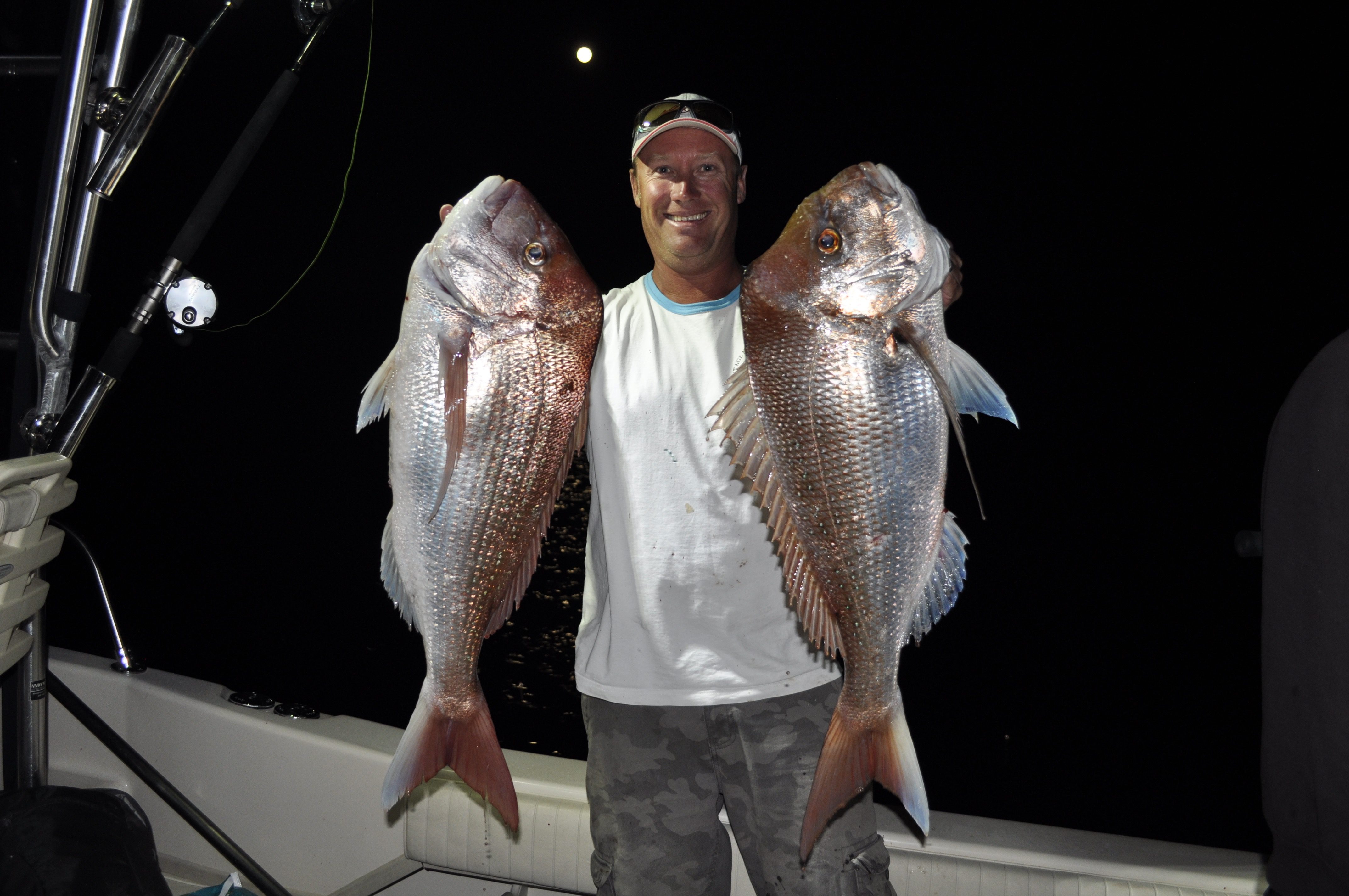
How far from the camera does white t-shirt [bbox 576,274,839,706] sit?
1998 millimetres

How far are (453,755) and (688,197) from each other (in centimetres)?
149

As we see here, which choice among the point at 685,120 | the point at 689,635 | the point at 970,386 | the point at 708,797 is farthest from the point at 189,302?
the point at 970,386

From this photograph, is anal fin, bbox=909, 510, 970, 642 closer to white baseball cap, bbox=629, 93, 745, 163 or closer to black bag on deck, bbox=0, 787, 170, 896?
white baseball cap, bbox=629, 93, 745, 163

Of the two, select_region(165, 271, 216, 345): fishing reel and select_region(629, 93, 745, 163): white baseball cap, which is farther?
select_region(165, 271, 216, 345): fishing reel

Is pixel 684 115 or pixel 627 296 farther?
pixel 627 296

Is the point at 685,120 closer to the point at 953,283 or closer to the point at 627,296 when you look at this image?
the point at 627,296

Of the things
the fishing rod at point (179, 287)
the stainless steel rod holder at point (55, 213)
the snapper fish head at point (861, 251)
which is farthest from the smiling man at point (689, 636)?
the stainless steel rod holder at point (55, 213)

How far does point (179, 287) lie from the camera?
7.54 feet

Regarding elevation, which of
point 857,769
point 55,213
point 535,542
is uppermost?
point 55,213

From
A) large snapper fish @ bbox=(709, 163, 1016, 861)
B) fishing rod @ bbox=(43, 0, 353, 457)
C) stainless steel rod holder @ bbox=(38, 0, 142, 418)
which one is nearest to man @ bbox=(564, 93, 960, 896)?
large snapper fish @ bbox=(709, 163, 1016, 861)

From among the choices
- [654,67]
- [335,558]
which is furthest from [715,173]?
[654,67]

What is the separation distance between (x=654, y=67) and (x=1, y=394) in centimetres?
3538

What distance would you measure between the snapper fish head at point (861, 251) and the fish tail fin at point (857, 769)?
2.98 ft

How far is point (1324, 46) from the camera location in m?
27.4
